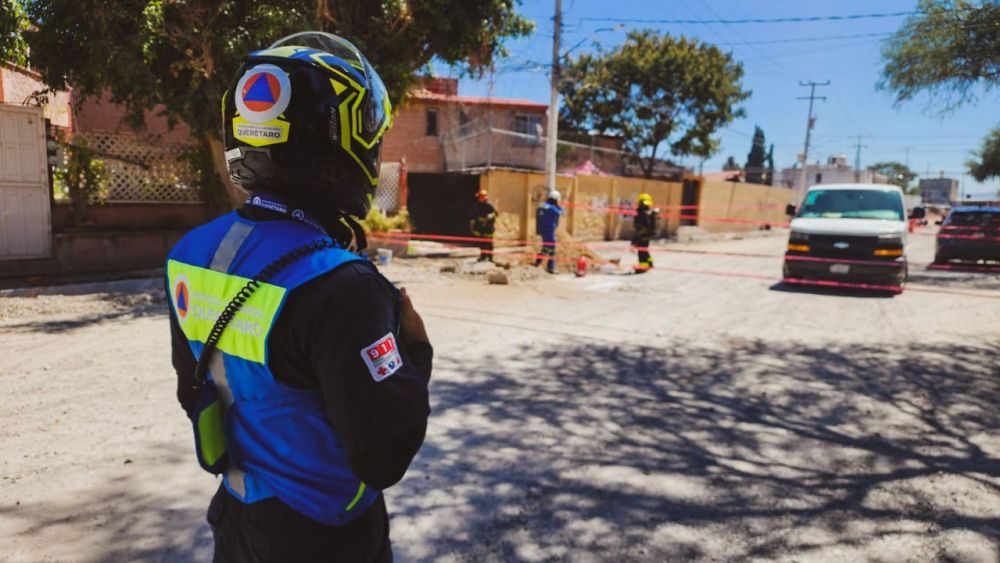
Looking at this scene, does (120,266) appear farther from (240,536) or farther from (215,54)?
(240,536)

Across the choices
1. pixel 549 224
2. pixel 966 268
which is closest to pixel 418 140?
pixel 549 224

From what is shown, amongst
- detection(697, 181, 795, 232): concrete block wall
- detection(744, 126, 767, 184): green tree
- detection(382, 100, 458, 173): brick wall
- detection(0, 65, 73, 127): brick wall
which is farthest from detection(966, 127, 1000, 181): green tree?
detection(0, 65, 73, 127): brick wall

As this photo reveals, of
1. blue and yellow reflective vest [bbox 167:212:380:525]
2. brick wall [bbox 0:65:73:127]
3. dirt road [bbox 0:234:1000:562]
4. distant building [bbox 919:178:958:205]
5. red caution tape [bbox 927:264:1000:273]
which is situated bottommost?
dirt road [bbox 0:234:1000:562]

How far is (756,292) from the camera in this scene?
419 inches

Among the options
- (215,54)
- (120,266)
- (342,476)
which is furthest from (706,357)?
(120,266)

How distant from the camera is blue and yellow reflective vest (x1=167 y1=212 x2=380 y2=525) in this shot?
1.28m

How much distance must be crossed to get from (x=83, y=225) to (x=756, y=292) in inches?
420

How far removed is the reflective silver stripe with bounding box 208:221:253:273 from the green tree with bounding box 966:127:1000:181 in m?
41.8

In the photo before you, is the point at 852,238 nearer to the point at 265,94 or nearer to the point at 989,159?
the point at 265,94

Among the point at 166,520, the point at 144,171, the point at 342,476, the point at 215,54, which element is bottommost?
the point at 166,520

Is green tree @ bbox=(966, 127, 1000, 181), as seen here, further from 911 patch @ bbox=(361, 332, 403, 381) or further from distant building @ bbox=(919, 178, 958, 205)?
distant building @ bbox=(919, 178, 958, 205)

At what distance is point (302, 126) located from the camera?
4.58 feet

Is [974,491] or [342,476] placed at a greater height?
[342,476]

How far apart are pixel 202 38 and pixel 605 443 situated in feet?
24.3
